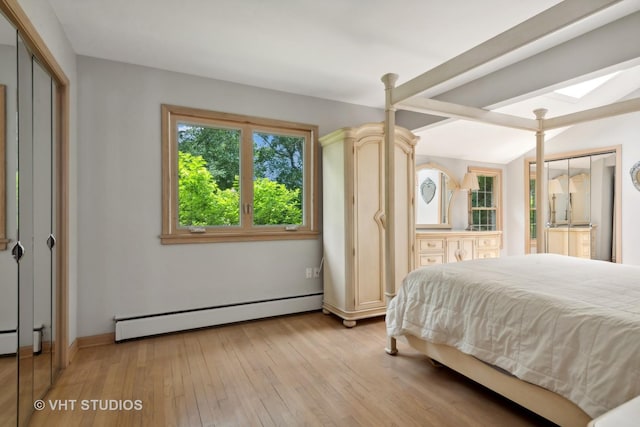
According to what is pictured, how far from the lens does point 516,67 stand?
273 centimetres

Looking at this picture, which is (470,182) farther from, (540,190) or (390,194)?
(390,194)

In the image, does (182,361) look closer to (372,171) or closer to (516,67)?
(372,171)

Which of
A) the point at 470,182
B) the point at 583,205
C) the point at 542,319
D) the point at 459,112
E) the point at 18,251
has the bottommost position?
the point at 542,319

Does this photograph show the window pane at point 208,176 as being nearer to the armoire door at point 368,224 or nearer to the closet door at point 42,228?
the closet door at point 42,228

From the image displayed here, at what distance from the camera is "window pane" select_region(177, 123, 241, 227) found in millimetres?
3033

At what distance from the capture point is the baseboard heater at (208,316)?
107 inches

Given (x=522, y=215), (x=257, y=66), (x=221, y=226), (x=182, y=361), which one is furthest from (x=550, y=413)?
(x=522, y=215)

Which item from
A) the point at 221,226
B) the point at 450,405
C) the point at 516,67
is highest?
the point at 516,67

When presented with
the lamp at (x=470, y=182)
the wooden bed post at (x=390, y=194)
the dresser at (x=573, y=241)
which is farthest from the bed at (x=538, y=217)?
the dresser at (x=573, y=241)

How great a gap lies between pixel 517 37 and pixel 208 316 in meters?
3.11

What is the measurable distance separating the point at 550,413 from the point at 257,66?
309 cm

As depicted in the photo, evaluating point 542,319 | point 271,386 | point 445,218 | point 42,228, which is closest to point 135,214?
point 42,228

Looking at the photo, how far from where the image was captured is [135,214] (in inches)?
110

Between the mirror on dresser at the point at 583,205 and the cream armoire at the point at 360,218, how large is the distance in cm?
204
